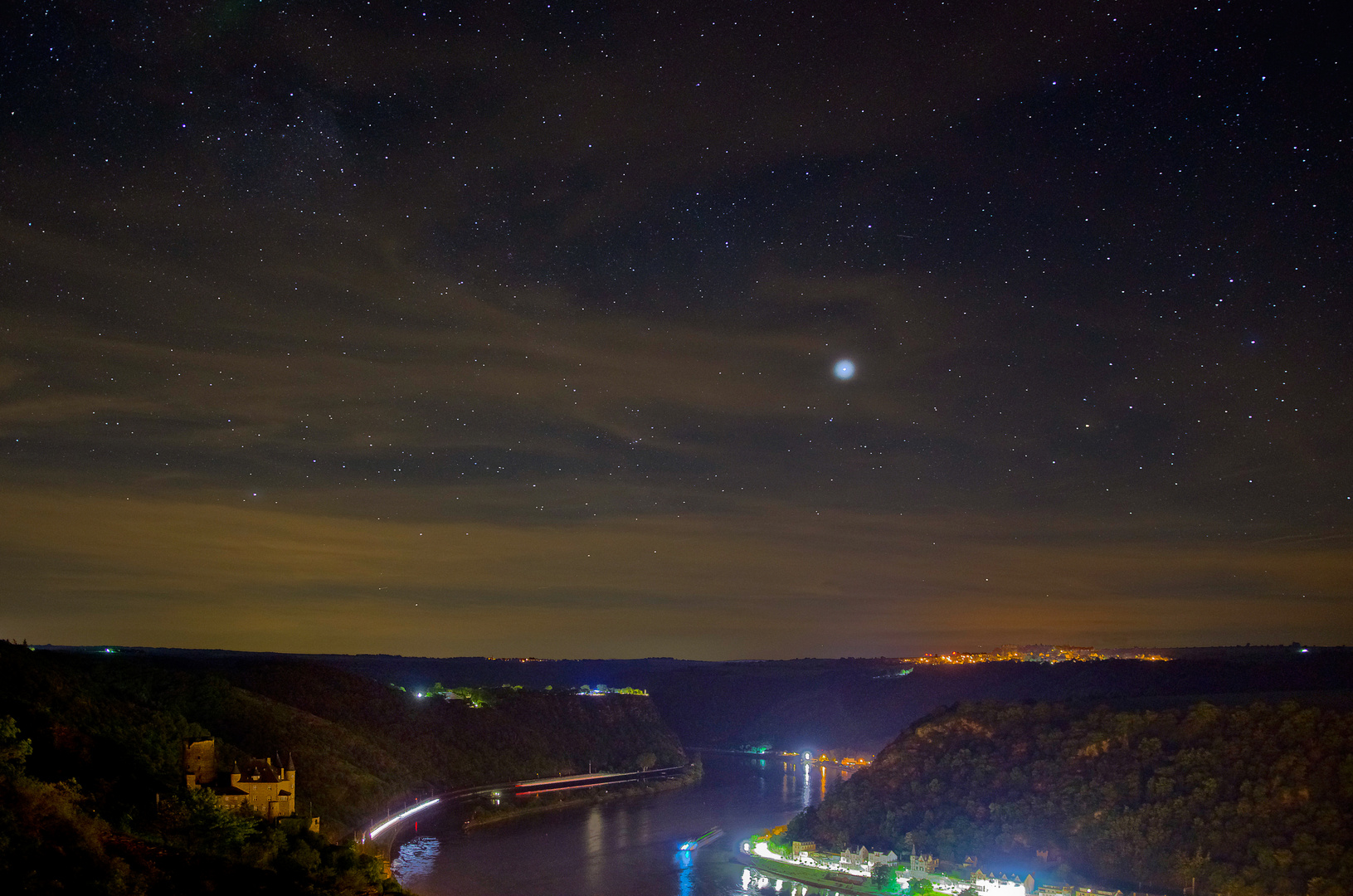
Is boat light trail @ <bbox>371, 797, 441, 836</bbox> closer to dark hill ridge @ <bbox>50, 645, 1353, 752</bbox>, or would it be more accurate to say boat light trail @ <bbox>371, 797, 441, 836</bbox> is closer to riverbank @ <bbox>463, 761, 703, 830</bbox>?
riverbank @ <bbox>463, 761, 703, 830</bbox>

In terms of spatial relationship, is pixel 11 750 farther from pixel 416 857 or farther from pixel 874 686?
pixel 874 686

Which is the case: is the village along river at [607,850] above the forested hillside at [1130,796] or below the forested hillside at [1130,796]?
below

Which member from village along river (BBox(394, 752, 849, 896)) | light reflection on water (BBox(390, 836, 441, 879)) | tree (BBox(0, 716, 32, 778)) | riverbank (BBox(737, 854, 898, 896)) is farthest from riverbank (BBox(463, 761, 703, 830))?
tree (BBox(0, 716, 32, 778))

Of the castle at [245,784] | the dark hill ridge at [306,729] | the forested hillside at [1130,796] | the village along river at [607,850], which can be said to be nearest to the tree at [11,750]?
the dark hill ridge at [306,729]

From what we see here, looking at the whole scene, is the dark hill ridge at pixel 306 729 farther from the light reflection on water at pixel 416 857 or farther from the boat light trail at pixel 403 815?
the light reflection on water at pixel 416 857

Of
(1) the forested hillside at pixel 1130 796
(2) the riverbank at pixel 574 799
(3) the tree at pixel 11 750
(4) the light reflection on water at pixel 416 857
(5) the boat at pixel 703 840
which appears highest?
(3) the tree at pixel 11 750

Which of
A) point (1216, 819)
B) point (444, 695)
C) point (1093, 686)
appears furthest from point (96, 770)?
point (1093, 686)
